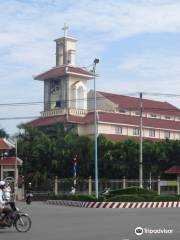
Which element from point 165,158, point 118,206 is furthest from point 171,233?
point 165,158

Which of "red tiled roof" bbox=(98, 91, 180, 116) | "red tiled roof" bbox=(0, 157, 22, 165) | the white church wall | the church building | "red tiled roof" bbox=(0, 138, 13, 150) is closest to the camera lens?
"red tiled roof" bbox=(0, 138, 13, 150)

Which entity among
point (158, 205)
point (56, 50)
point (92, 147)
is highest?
point (56, 50)

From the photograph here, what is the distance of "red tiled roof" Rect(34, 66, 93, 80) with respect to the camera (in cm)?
8322

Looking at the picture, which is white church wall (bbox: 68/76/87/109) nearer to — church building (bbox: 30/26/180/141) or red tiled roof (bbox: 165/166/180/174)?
church building (bbox: 30/26/180/141)

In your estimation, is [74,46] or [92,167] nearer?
[92,167]

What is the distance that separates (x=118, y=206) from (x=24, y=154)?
98.5ft

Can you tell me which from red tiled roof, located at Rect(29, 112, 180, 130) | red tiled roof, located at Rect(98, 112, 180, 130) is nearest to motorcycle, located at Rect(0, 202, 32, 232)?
red tiled roof, located at Rect(29, 112, 180, 130)

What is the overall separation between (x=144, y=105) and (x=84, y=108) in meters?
9.46

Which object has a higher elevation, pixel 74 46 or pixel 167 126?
pixel 74 46

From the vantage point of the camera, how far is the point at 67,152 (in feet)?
194

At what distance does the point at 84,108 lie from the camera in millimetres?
84438

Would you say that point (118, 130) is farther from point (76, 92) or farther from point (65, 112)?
point (76, 92)

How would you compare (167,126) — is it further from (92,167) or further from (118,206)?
(118,206)

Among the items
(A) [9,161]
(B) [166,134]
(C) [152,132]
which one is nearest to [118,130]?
(C) [152,132]
